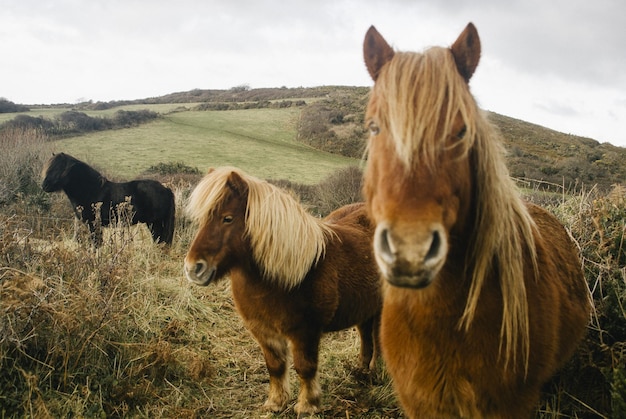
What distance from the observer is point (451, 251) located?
1.74 m

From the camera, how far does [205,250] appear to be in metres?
3.32

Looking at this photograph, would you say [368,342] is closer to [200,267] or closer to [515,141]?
[200,267]

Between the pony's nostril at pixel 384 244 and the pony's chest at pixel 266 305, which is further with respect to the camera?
the pony's chest at pixel 266 305

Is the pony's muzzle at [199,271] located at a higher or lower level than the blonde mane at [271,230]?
lower

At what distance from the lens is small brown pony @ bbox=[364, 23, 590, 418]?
4.57 feet

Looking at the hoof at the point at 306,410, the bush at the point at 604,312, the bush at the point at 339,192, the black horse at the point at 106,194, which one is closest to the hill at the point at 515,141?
the bush at the point at 339,192

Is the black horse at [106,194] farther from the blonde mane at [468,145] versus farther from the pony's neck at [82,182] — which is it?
the blonde mane at [468,145]

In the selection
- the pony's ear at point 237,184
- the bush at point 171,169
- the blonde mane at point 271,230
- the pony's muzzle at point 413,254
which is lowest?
the bush at point 171,169

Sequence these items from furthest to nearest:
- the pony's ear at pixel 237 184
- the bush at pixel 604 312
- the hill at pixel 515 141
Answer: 1. the hill at pixel 515 141
2. the pony's ear at pixel 237 184
3. the bush at pixel 604 312

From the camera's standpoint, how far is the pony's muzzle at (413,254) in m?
1.27

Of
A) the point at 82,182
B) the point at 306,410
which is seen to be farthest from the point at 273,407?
the point at 82,182

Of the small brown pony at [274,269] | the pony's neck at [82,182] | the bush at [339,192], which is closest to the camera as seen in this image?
the small brown pony at [274,269]

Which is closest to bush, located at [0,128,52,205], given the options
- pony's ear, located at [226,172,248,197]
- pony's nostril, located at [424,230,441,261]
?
pony's ear, located at [226,172,248,197]

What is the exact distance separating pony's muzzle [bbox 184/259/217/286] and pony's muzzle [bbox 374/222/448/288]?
224cm
